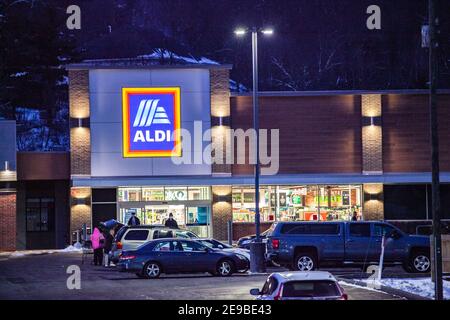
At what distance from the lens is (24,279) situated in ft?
97.7

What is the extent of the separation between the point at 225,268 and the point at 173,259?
1.91 meters

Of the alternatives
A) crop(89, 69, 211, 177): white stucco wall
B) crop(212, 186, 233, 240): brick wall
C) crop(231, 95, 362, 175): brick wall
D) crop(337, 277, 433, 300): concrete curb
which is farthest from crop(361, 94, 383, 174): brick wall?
crop(337, 277, 433, 300): concrete curb

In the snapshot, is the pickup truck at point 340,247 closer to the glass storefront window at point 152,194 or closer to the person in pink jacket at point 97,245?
the person in pink jacket at point 97,245

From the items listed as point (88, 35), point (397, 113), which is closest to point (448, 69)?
point (397, 113)

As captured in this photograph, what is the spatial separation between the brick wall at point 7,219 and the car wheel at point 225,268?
18.7 meters

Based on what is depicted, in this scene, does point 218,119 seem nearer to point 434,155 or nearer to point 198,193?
point 198,193

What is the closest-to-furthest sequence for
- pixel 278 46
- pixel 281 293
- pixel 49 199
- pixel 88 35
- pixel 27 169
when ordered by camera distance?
1. pixel 281 293
2. pixel 27 169
3. pixel 49 199
4. pixel 278 46
5. pixel 88 35

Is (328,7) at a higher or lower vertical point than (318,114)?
higher

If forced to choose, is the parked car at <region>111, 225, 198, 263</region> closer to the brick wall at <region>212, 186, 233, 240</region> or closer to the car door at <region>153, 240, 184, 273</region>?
the car door at <region>153, 240, 184, 273</region>

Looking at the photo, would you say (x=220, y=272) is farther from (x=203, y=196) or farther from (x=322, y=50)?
(x=322, y=50)

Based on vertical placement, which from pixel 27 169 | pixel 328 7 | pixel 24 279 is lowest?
pixel 24 279

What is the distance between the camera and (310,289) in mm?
16234
